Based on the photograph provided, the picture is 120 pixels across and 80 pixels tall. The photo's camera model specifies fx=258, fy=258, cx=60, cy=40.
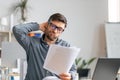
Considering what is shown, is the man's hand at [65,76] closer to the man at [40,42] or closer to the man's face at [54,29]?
the man at [40,42]

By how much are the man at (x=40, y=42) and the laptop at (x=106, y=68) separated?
201mm

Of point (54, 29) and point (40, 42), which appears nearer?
point (54, 29)

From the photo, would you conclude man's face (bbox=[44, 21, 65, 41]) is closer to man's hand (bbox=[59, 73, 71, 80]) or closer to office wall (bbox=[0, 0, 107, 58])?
man's hand (bbox=[59, 73, 71, 80])

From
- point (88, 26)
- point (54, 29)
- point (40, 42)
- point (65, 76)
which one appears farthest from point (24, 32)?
point (88, 26)

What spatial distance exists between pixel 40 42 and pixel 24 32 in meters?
0.15

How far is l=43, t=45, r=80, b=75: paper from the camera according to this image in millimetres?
1687

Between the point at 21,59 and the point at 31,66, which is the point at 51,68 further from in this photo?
the point at 21,59

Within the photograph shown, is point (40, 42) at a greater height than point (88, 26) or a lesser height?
lesser

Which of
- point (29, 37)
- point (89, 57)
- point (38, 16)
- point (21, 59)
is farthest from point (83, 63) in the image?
point (29, 37)

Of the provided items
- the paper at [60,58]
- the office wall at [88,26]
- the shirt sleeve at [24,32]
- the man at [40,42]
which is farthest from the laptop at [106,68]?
the office wall at [88,26]

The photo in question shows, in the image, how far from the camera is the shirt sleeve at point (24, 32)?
197 centimetres

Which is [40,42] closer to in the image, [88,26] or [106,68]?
[106,68]

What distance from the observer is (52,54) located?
1745 mm

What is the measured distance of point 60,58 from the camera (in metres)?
1.72
